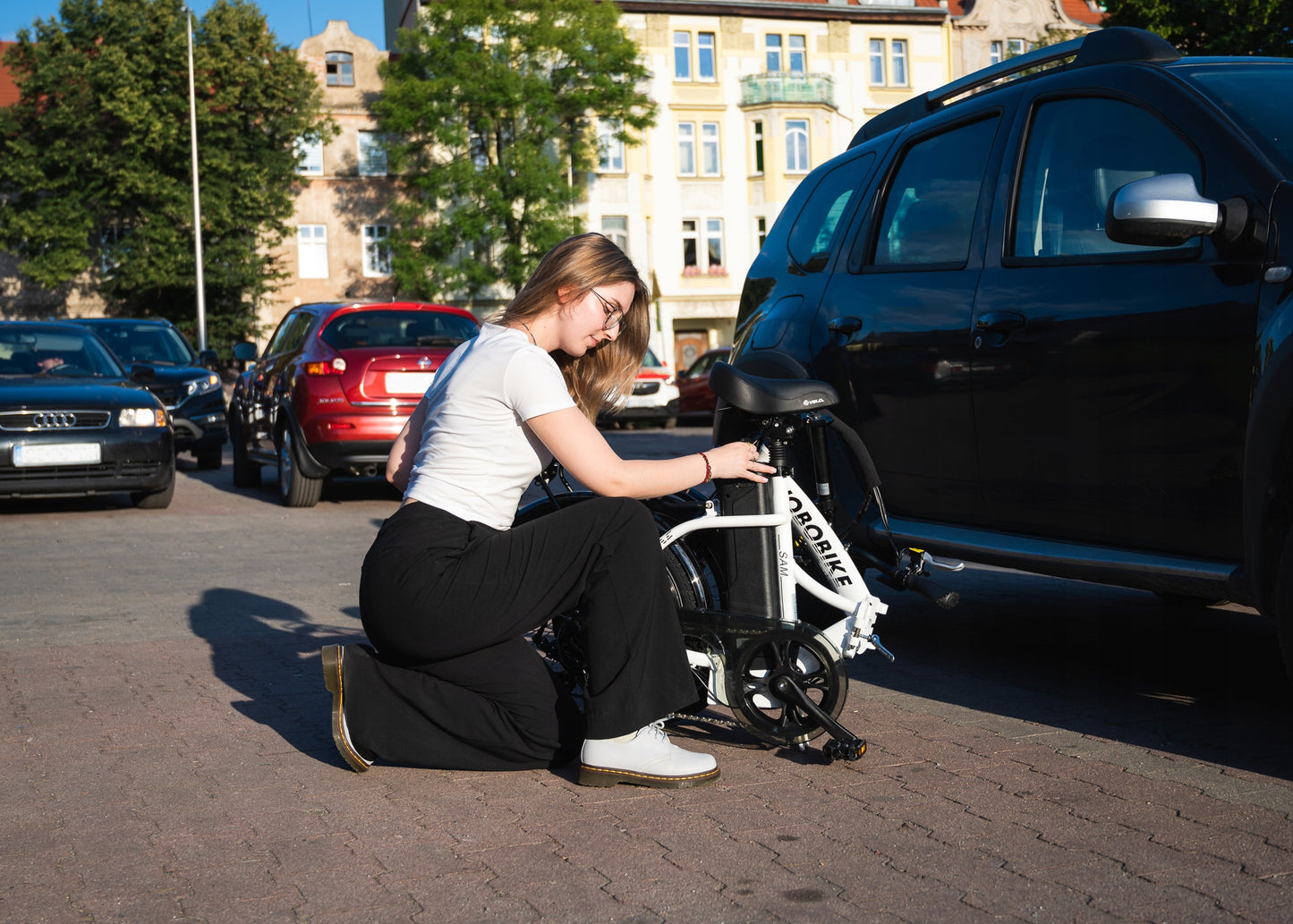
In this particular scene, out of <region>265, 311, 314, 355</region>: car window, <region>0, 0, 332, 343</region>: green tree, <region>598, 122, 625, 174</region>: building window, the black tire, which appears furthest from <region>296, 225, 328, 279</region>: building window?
the black tire

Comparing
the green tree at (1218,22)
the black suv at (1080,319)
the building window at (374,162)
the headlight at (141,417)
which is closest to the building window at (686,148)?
the building window at (374,162)

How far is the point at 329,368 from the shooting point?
12.3 m

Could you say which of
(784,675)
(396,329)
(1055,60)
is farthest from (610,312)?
(396,329)

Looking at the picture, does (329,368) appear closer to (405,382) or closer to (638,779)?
(405,382)

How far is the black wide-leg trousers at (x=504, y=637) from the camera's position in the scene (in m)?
4.01

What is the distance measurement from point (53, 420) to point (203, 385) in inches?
222

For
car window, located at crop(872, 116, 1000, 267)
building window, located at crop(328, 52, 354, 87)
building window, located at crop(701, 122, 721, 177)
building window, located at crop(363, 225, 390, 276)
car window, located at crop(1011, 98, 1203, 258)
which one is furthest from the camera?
building window, located at crop(701, 122, 721, 177)

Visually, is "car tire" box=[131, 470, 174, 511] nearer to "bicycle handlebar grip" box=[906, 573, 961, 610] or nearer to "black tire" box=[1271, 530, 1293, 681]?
"bicycle handlebar grip" box=[906, 573, 961, 610]

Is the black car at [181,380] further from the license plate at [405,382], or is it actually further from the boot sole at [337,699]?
the boot sole at [337,699]

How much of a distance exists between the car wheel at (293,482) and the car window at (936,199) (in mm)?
8195

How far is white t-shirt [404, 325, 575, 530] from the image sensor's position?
4.10 m

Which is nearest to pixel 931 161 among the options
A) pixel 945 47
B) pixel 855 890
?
pixel 855 890

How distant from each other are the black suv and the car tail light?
6937 millimetres

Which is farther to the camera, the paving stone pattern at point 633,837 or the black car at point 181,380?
the black car at point 181,380
